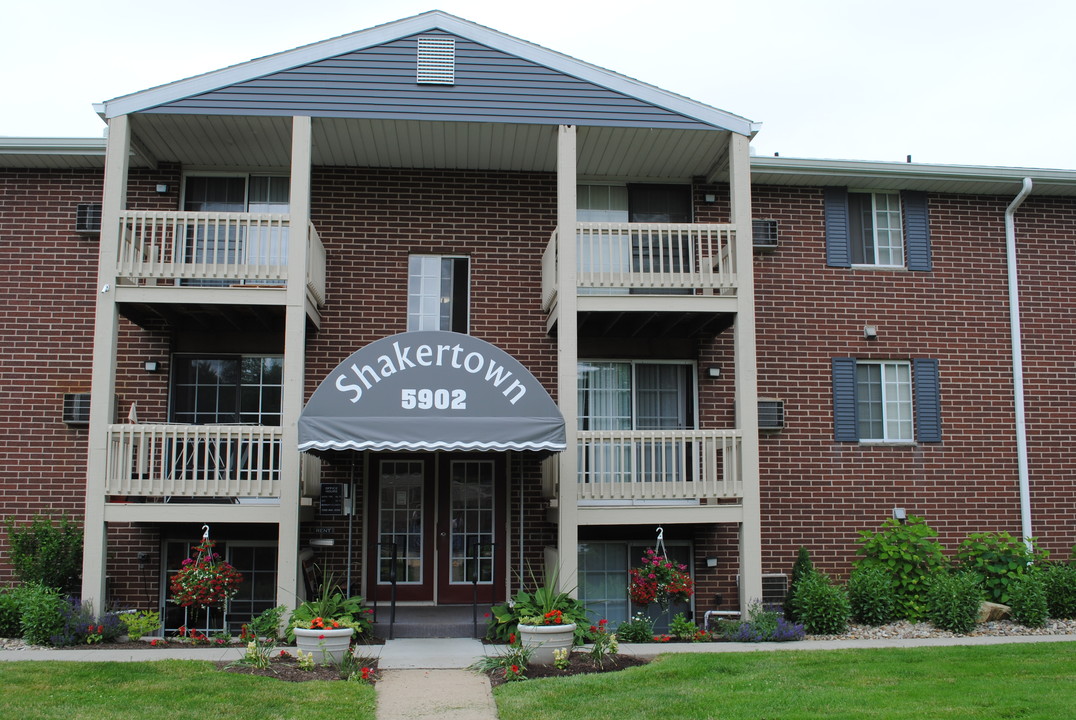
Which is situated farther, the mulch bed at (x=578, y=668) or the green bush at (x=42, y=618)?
the green bush at (x=42, y=618)

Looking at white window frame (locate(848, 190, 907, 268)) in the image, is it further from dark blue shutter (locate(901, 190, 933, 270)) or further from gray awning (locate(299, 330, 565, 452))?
gray awning (locate(299, 330, 565, 452))

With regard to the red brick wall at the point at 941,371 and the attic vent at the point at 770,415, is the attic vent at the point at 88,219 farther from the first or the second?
the attic vent at the point at 770,415

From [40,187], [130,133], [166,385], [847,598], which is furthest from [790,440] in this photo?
[40,187]

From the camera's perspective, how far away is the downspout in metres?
15.4

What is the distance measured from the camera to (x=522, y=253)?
15320 mm

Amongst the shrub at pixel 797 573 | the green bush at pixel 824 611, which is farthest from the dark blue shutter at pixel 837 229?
the green bush at pixel 824 611

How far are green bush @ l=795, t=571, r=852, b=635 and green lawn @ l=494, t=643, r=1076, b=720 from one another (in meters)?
1.65

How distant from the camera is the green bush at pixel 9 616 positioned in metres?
12.3

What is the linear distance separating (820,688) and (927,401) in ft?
24.6

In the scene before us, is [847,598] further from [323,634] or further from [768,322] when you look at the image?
[323,634]

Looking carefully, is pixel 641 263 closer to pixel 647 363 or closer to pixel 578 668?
pixel 647 363

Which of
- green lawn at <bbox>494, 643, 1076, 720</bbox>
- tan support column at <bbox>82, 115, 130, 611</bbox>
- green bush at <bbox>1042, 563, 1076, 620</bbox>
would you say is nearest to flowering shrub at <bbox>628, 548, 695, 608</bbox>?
green lawn at <bbox>494, 643, 1076, 720</bbox>

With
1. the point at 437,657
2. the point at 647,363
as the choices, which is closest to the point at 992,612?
the point at 647,363

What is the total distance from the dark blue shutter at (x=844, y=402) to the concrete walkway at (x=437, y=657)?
12.1ft
